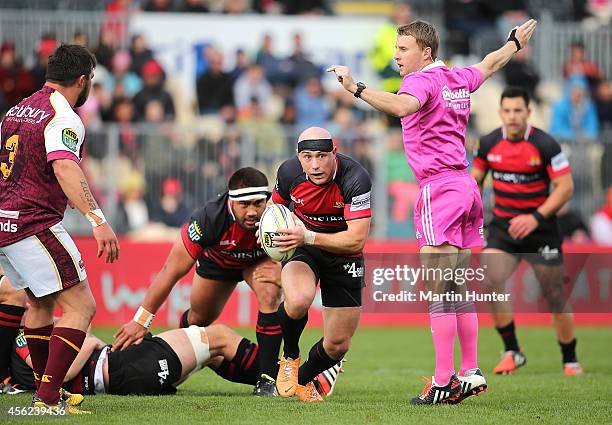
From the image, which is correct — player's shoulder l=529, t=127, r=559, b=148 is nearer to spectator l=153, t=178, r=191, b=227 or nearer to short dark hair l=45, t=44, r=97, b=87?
short dark hair l=45, t=44, r=97, b=87

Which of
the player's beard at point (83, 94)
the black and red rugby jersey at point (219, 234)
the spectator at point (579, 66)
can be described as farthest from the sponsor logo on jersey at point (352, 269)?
the spectator at point (579, 66)

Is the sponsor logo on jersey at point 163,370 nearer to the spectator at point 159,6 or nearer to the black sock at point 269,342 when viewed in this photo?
the black sock at point 269,342

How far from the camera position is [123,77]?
18984 millimetres

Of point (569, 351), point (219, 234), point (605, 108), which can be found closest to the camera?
point (219, 234)

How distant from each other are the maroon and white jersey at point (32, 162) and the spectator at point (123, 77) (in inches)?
442

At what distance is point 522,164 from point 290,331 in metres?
4.11

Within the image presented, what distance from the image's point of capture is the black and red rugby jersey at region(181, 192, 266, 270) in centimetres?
918

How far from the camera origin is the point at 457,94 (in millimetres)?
8312

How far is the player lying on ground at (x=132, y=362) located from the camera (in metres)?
8.68

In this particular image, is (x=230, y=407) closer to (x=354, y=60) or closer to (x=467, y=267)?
(x=467, y=267)

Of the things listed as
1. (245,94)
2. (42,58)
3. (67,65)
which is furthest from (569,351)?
(42,58)

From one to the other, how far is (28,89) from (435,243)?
1142 centimetres

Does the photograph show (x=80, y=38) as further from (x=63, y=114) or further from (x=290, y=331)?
(x=63, y=114)

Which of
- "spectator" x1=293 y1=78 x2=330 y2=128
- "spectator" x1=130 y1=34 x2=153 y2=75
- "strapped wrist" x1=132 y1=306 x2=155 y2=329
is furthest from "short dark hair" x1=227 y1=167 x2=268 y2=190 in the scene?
"spectator" x1=130 y1=34 x2=153 y2=75
